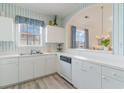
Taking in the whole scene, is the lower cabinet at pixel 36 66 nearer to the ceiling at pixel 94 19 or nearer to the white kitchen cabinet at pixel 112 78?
the ceiling at pixel 94 19

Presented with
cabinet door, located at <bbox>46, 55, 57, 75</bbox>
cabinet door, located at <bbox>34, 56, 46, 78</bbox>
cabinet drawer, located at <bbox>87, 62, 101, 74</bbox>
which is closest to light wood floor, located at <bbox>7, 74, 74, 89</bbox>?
cabinet door, located at <bbox>34, 56, 46, 78</bbox>

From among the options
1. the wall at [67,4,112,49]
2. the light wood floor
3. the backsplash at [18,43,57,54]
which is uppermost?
the wall at [67,4,112,49]

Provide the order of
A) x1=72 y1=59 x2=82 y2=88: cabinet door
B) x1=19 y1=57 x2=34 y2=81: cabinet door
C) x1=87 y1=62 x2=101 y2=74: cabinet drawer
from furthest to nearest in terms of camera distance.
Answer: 1. x1=19 y1=57 x2=34 y2=81: cabinet door
2. x1=72 y1=59 x2=82 y2=88: cabinet door
3. x1=87 y1=62 x2=101 y2=74: cabinet drawer

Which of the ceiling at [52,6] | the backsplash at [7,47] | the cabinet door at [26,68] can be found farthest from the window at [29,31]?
the cabinet door at [26,68]

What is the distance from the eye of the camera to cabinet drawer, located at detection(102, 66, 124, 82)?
1.67m

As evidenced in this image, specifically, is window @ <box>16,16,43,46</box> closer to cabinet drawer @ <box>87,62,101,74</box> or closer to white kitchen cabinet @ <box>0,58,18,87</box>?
white kitchen cabinet @ <box>0,58,18,87</box>

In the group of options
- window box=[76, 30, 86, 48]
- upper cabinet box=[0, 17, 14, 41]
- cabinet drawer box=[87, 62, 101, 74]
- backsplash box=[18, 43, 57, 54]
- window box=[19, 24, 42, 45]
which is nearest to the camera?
cabinet drawer box=[87, 62, 101, 74]

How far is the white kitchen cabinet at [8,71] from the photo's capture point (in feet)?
9.19

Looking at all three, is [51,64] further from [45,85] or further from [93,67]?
[93,67]

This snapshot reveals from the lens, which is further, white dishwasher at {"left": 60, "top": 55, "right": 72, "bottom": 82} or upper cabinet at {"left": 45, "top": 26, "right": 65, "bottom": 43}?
upper cabinet at {"left": 45, "top": 26, "right": 65, "bottom": 43}

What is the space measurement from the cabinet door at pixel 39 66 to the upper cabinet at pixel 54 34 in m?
0.82
